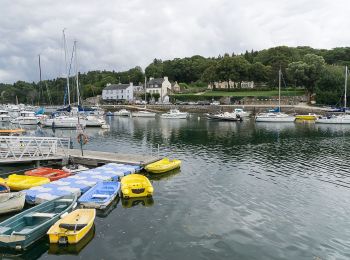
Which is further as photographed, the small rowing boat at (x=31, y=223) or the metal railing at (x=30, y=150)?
the metal railing at (x=30, y=150)

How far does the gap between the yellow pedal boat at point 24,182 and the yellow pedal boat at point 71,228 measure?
7.57 m

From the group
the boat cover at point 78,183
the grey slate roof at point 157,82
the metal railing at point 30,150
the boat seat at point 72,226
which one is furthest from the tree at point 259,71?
the boat seat at point 72,226

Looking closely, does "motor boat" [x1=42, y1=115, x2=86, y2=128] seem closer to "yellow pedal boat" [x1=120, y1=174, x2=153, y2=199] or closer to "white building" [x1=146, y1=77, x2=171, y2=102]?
"yellow pedal boat" [x1=120, y1=174, x2=153, y2=199]

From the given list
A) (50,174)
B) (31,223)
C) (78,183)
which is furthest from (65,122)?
(31,223)

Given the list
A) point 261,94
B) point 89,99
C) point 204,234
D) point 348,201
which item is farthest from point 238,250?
point 89,99

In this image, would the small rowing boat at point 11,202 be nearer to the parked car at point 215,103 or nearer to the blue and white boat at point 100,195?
the blue and white boat at point 100,195

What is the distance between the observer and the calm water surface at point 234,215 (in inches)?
667

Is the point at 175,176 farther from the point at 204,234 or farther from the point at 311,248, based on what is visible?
the point at 311,248

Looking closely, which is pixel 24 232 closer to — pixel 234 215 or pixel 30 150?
pixel 234 215

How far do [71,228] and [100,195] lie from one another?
209 inches

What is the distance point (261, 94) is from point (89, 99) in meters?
87.9

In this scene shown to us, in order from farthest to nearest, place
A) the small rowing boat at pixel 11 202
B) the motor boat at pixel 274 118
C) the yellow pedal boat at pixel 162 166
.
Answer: the motor boat at pixel 274 118
the yellow pedal boat at pixel 162 166
the small rowing boat at pixel 11 202

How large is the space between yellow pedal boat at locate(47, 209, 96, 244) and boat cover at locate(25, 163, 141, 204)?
4.14 m

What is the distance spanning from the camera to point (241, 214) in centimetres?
2192
